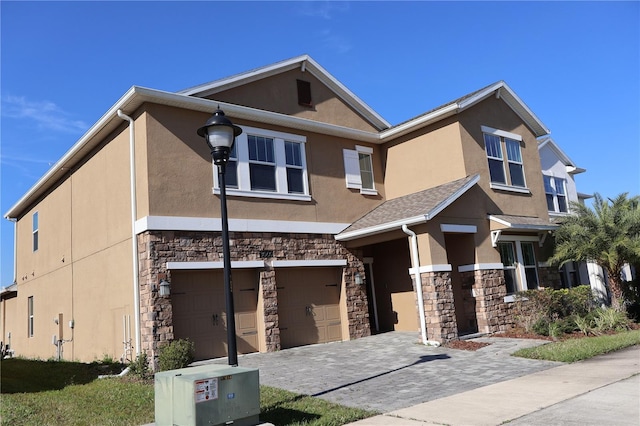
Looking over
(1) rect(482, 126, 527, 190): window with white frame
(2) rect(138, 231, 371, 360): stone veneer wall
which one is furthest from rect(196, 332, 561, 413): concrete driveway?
(1) rect(482, 126, 527, 190): window with white frame

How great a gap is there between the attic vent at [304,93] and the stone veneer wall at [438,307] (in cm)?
647

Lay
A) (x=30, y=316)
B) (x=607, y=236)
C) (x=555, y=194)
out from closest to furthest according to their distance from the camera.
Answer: (x=607, y=236) < (x=30, y=316) < (x=555, y=194)

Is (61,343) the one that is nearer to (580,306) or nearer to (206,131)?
(206,131)

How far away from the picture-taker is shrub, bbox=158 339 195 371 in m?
10.8

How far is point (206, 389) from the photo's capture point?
5.81 m

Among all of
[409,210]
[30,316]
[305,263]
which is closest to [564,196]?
[409,210]

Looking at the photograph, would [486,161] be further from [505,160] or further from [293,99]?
[293,99]

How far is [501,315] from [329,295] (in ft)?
16.4

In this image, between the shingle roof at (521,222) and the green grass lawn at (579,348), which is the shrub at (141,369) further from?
the shingle roof at (521,222)

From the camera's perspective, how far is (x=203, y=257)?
1298 cm

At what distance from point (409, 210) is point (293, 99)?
4962 mm

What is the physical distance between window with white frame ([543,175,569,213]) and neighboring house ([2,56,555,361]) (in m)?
2.49

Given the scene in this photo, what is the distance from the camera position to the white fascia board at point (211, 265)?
12438 millimetres

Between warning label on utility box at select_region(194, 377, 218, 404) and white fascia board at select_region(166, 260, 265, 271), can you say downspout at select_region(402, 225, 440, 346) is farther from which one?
warning label on utility box at select_region(194, 377, 218, 404)
